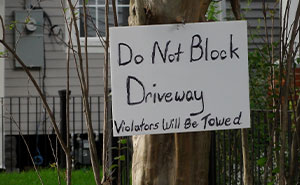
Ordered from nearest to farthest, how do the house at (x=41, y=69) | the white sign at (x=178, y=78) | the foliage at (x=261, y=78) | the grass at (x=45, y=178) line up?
the white sign at (x=178, y=78) < the foliage at (x=261, y=78) < the grass at (x=45, y=178) < the house at (x=41, y=69)

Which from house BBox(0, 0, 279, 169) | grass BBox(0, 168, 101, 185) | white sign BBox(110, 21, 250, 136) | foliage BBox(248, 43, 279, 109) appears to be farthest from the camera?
house BBox(0, 0, 279, 169)

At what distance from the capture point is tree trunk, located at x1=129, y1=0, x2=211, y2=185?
2549mm

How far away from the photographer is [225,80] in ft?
8.20

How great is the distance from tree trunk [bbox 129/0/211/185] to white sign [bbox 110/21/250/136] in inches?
4.2

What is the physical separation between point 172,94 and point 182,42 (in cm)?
20

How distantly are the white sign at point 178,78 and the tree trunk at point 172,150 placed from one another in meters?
0.11

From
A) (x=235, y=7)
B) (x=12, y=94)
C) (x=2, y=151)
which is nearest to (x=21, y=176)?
(x=2, y=151)

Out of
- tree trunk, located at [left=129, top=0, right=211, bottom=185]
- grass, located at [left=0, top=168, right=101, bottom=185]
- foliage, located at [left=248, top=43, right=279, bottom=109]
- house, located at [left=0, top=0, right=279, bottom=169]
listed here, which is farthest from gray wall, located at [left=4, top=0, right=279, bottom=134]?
tree trunk, located at [left=129, top=0, right=211, bottom=185]

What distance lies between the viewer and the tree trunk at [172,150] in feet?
8.36

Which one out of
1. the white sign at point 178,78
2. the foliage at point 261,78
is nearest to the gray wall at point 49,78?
the foliage at point 261,78

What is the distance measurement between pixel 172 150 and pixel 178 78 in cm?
33

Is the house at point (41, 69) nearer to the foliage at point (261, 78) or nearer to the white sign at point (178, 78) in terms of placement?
the foliage at point (261, 78)

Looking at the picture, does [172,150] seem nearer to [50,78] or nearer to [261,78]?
[261,78]

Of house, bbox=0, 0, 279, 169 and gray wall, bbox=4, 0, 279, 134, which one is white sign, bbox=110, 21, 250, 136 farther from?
gray wall, bbox=4, 0, 279, 134
